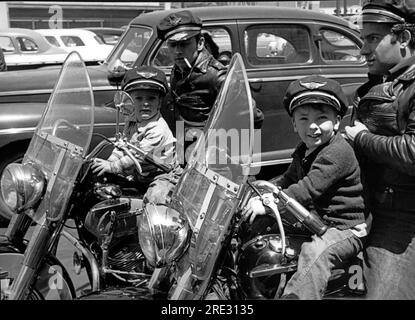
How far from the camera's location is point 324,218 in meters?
2.54

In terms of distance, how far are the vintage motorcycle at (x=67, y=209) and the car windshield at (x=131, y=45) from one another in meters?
3.28

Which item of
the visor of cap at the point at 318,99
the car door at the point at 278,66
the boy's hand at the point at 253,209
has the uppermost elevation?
the visor of cap at the point at 318,99

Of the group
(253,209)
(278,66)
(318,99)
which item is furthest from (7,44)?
(253,209)

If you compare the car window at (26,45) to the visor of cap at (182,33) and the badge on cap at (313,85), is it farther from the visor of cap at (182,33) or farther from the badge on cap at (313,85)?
the badge on cap at (313,85)

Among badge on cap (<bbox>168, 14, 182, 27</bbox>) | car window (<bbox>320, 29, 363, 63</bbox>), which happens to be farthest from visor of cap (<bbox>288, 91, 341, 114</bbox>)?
car window (<bbox>320, 29, 363, 63</bbox>)

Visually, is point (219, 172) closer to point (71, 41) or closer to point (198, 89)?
point (198, 89)

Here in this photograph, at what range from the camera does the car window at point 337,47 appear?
23.0ft

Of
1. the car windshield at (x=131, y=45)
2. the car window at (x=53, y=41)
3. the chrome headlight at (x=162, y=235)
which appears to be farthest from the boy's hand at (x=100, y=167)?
the car window at (x=53, y=41)

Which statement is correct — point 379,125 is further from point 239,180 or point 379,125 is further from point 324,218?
point 239,180

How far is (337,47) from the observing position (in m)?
7.16

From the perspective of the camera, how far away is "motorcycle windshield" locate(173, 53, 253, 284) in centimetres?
218

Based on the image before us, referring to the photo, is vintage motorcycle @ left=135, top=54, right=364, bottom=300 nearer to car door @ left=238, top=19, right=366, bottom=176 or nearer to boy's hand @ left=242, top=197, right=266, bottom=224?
boy's hand @ left=242, top=197, right=266, bottom=224

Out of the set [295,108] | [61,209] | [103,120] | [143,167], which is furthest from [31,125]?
[295,108]

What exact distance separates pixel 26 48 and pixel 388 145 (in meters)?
11.4
